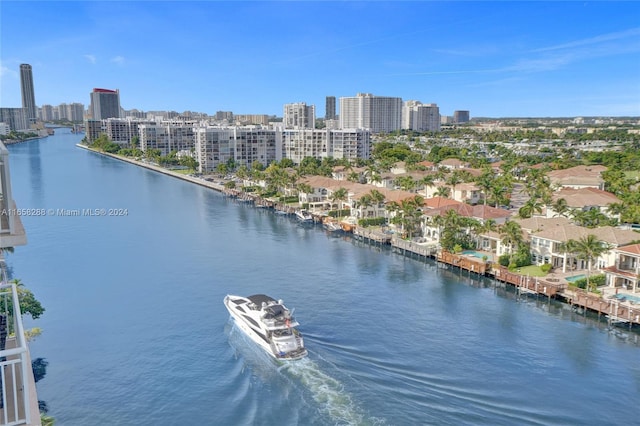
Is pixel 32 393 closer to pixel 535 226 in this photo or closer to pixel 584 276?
pixel 584 276

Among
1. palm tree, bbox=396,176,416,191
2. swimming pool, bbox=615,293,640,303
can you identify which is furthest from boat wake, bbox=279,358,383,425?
palm tree, bbox=396,176,416,191

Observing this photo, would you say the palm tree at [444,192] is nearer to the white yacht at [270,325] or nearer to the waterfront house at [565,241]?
the waterfront house at [565,241]

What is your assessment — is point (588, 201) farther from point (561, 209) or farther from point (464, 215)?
point (464, 215)

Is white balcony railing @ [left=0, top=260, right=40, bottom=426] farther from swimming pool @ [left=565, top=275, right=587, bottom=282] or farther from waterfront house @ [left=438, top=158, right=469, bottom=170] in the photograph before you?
waterfront house @ [left=438, top=158, right=469, bottom=170]

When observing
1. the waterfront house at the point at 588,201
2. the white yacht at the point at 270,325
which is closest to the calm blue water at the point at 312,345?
the white yacht at the point at 270,325

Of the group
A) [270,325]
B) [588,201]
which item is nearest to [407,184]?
[588,201]

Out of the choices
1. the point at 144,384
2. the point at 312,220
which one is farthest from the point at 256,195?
the point at 144,384
